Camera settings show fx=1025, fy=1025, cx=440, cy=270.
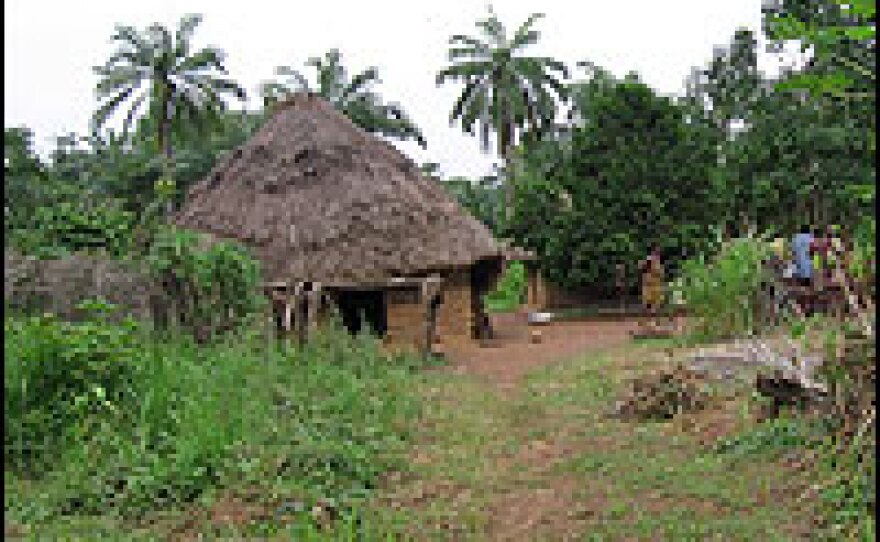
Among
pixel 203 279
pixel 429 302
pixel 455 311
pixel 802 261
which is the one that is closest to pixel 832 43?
pixel 203 279

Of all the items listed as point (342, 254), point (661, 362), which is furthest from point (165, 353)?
point (342, 254)

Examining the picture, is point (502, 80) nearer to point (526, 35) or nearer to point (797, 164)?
point (526, 35)

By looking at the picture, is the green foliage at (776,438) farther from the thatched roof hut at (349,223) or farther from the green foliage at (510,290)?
the green foliage at (510,290)

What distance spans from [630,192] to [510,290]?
770cm

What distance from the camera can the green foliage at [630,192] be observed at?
20.9 metres

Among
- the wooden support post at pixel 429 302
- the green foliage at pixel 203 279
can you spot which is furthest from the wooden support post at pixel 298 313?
the wooden support post at pixel 429 302

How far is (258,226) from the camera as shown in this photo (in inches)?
583

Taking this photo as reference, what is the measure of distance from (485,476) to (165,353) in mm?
2778

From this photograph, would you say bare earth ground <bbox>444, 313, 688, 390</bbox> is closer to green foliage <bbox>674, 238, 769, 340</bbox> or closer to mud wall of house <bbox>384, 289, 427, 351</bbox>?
A: mud wall of house <bbox>384, 289, 427, 351</bbox>

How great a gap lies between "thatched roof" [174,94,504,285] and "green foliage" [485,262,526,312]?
414 inches

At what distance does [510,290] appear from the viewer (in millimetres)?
28172

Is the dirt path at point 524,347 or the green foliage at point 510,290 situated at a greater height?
the green foliage at point 510,290

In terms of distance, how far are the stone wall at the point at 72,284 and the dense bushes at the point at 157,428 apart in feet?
5.57

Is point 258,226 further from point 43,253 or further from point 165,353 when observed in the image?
point 165,353
